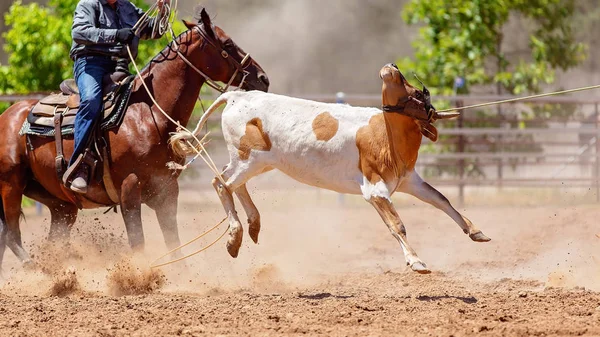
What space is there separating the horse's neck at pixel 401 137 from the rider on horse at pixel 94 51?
2.25 m

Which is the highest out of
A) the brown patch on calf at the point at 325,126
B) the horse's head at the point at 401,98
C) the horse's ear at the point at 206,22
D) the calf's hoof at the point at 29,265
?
the horse's ear at the point at 206,22

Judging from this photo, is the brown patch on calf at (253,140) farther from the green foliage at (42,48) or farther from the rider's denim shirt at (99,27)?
the green foliage at (42,48)

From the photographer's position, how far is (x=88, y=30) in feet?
21.9

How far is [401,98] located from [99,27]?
2.57m

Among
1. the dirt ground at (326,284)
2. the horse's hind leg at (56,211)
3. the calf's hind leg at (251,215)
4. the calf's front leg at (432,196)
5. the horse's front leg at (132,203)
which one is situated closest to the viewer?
the dirt ground at (326,284)

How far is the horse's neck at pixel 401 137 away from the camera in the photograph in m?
5.81

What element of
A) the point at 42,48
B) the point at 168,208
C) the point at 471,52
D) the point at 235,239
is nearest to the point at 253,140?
the point at 235,239

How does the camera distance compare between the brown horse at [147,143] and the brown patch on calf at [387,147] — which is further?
the brown horse at [147,143]

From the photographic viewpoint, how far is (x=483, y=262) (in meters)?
Answer: 7.92

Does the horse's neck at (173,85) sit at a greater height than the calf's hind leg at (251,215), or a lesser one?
greater

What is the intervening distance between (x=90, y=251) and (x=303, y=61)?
2155 cm

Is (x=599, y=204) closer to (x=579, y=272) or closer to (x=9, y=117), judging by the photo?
(x=579, y=272)

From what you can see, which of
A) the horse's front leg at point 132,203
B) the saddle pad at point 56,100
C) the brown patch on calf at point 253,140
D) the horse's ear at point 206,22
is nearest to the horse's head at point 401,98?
the brown patch on calf at point 253,140

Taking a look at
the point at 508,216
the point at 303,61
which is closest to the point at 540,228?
the point at 508,216
